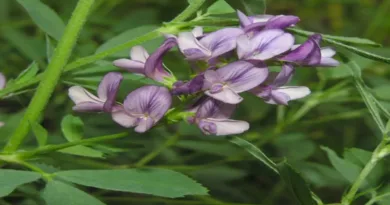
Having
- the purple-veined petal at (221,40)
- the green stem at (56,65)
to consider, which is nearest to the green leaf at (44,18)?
the green stem at (56,65)

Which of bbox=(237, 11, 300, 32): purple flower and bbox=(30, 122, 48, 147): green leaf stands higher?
bbox=(237, 11, 300, 32): purple flower

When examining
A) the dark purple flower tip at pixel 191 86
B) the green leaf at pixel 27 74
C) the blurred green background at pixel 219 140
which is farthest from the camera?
the blurred green background at pixel 219 140

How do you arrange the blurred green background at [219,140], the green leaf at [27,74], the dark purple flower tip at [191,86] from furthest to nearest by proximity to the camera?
1. the blurred green background at [219,140]
2. the green leaf at [27,74]
3. the dark purple flower tip at [191,86]

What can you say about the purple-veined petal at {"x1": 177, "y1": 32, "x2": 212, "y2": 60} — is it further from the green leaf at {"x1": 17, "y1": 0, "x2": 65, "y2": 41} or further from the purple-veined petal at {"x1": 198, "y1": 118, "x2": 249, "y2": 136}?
the green leaf at {"x1": 17, "y1": 0, "x2": 65, "y2": 41}

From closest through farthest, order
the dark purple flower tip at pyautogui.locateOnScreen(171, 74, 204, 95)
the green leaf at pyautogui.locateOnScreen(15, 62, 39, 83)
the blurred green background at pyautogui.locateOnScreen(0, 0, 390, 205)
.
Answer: the dark purple flower tip at pyautogui.locateOnScreen(171, 74, 204, 95) → the green leaf at pyautogui.locateOnScreen(15, 62, 39, 83) → the blurred green background at pyautogui.locateOnScreen(0, 0, 390, 205)

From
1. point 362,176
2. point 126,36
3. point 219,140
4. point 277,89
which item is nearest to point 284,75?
point 277,89

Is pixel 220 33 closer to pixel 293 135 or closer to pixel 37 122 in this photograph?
pixel 37 122

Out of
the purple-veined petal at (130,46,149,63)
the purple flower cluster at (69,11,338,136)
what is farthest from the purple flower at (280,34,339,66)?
the purple-veined petal at (130,46,149,63)

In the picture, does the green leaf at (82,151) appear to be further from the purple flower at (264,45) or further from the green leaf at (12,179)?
the purple flower at (264,45)
